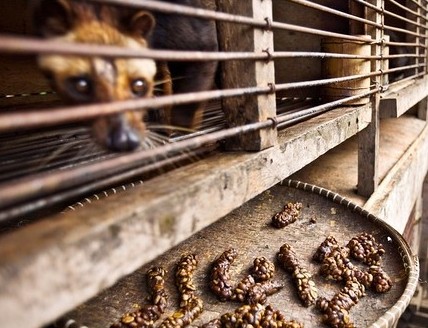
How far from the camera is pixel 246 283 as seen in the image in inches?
82.7

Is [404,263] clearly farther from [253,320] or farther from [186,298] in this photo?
[186,298]

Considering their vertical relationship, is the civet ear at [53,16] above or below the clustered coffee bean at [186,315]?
above

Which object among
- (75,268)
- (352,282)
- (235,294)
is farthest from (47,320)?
(352,282)

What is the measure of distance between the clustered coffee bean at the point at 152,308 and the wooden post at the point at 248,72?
818mm

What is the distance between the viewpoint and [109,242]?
0.99 m

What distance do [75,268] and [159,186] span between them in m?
0.45

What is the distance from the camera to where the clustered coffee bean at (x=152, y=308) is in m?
1.80

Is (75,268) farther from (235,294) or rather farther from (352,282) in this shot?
(352,282)

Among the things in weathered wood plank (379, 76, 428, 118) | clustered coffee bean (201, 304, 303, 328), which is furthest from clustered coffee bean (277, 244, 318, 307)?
weathered wood plank (379, 76, 428, 118)

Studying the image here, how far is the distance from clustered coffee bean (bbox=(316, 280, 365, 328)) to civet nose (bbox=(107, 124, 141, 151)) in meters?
1.29

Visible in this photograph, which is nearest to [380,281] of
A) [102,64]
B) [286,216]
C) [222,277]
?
[286,216]

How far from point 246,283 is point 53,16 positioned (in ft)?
5.27

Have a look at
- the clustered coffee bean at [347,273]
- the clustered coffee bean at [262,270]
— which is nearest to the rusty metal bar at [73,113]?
the clustered coffee bean at [262,270]

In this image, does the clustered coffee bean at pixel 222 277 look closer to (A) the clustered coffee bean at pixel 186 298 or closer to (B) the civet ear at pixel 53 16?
(A) the clustered coffee bean at pixel 186 298
